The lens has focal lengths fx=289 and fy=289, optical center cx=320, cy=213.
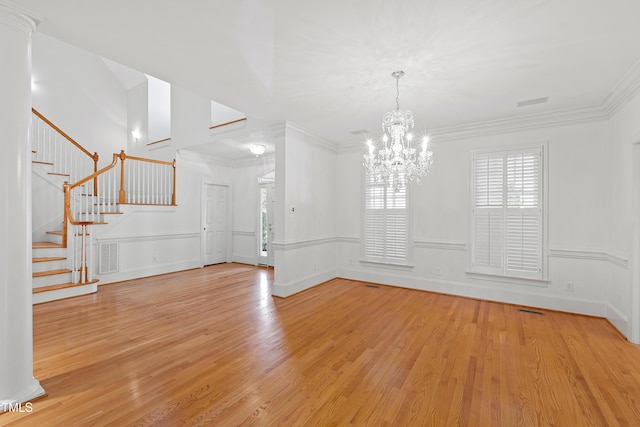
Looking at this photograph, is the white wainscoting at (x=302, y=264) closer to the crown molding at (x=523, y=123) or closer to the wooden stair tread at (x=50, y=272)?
the crown molding at (x=523, y=123)

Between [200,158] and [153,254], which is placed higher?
[200,158]

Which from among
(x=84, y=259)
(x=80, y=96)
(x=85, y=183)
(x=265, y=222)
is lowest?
(x=84, y=259)

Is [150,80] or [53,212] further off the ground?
[150,80]

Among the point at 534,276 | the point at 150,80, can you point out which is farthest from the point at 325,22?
the point at 150,80

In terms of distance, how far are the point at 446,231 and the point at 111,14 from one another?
17.0 feet

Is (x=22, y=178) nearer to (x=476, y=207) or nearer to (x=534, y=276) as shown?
(x=476, y=207)

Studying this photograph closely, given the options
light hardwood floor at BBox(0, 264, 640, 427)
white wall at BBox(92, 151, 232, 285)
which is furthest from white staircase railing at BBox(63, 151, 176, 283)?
light hardwood floor at BBox(0, 264, 640, 427)

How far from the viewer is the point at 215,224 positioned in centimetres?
786

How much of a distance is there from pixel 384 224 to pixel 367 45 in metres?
3.68

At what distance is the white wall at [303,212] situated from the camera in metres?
4.92

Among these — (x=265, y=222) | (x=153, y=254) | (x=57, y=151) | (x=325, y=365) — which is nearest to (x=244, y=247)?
(x=265, y=222)

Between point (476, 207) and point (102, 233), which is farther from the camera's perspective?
point (102, 233)

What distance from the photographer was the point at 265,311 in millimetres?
4160

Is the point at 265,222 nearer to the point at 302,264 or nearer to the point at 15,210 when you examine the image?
the point at 302,264
